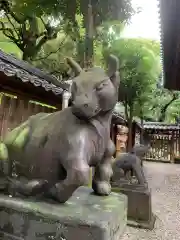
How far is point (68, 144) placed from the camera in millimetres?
1382

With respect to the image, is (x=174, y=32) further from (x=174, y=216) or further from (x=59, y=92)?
(x=174, y=216)

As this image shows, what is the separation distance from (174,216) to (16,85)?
4.43m

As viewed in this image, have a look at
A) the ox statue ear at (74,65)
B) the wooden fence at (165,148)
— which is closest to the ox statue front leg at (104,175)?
the ox statue ear at (74,65)

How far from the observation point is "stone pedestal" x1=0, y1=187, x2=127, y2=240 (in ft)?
3.95

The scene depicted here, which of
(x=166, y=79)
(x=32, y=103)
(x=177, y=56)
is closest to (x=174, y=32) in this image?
(x=177, y=56)

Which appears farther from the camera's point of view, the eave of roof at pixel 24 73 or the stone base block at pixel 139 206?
the stone base block at pixel 139 206

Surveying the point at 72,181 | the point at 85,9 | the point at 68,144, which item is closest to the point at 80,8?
the point at 85,9

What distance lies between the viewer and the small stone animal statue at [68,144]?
4.45 feet

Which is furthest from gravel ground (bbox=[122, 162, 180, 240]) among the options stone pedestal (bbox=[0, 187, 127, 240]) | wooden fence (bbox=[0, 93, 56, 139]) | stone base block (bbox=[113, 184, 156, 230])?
stone pedestal (bbox=[0, 187, 127, 240])

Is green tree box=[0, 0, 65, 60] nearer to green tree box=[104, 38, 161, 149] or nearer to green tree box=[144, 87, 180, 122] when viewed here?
green tree box=[104, 38, 161, 149]

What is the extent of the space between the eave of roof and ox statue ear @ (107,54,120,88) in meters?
1.78

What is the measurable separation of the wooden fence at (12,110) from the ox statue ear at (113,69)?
2.45 meters

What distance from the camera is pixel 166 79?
7.97 m

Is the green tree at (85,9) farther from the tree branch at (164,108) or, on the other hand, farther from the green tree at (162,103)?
the tree branch at (164,108)
